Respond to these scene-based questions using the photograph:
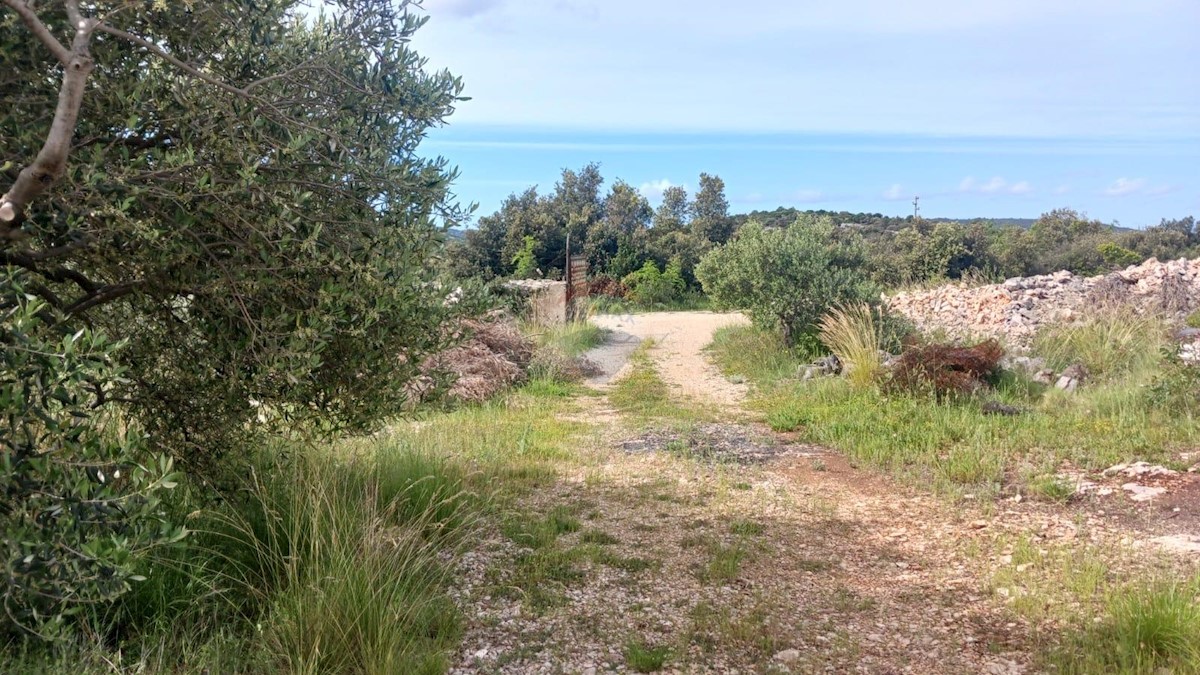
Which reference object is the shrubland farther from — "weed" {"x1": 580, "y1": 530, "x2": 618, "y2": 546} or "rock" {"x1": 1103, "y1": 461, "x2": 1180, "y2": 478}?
"rock" {"x1": 1103, "y1": 461, "x2": 1180, "y2": 478}

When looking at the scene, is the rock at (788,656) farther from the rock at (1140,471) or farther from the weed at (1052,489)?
the rock at (1140,471)

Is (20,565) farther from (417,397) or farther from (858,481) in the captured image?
(858,481)

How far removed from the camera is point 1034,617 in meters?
3.74

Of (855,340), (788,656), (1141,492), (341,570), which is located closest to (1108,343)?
(855,340)

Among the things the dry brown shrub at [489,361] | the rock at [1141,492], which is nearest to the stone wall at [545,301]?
the dry brown shrub at [489,361]

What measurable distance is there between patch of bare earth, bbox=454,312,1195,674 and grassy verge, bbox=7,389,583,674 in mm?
277

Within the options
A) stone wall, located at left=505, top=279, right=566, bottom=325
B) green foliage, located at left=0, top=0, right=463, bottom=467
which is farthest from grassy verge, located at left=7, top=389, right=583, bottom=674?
stone wall, located at left=505, top=279, right=566, bottom=325

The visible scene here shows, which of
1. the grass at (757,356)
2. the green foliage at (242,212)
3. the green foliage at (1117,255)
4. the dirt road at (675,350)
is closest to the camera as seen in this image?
the green foliage at (242,212)

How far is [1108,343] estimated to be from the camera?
10008mm

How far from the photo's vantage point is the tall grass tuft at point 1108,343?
9.41m

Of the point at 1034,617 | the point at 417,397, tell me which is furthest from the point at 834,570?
the point at 417,397

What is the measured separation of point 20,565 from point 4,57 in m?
1.91

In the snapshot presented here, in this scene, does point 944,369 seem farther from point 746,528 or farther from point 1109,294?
point 1109,294

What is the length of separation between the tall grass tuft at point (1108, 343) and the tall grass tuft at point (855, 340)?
7.32 feet
